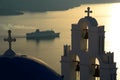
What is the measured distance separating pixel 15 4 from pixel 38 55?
68.2 meters

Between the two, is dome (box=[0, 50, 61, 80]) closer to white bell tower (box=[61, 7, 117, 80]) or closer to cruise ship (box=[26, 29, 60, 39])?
white bell tower (box=[61, 7, 117, 80])

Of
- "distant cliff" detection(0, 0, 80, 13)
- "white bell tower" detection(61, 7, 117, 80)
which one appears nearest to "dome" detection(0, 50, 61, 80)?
"white bell tower" detection(61, 7, 117, 80)

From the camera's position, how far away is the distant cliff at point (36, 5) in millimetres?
96375

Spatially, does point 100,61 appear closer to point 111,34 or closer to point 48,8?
point 111,34

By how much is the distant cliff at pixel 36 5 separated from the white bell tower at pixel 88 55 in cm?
8476

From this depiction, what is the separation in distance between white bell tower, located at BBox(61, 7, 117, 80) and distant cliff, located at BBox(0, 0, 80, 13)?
84765 millimetres

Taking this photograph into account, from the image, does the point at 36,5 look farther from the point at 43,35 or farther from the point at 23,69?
the point at 23,69

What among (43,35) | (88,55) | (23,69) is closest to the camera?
(23,69)

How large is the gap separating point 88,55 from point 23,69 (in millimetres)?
1397

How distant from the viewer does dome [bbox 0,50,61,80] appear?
845cm

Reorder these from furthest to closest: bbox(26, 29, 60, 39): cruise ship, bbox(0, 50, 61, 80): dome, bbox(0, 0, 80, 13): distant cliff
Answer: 1. bbox(0, 0, 80, 13): distant cliff
2. bbox(26, 29, 60, 39): cruise ship
3. bbox(0, 50, 61, 80): dome

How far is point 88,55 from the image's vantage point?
890 centimetres

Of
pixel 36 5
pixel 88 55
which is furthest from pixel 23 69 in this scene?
pixel 36 5

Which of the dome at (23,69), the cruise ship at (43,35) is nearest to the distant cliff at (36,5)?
the cruise ship at (43,35)
